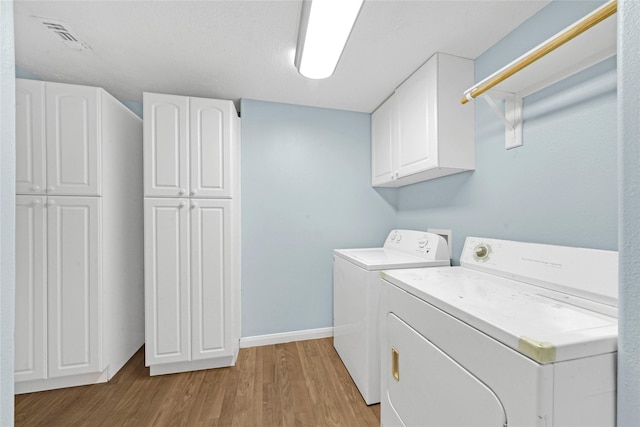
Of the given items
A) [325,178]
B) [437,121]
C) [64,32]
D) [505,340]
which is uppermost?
[64,32]

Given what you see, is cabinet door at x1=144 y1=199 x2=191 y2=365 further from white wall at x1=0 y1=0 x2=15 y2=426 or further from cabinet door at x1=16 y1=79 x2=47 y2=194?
white wall at x1=0 y1=0 x2=15 y2=426

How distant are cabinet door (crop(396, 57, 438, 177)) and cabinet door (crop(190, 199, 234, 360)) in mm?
1438

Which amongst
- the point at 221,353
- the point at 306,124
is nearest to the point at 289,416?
the point at 221,353

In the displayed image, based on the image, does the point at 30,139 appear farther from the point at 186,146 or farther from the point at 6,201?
A: the point at 6,201

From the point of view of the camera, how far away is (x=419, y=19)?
1.26 m

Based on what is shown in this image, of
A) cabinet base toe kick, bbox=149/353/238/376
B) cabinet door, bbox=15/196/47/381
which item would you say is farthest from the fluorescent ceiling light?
cabinet base toe kick, bbox=149/353/238/376

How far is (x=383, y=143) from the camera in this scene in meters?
2.16

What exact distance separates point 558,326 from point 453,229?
1.09m

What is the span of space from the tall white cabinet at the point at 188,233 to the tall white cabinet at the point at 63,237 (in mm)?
256

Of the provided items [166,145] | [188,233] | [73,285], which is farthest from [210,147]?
[73,285]

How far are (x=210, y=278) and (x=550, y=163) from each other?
220cm

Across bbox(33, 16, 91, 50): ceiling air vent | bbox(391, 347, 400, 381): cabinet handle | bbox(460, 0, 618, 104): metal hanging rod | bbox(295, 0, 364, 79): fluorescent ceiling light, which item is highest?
bbox(33, 16, 91, 50): ceiling air vent

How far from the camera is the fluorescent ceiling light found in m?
1.04

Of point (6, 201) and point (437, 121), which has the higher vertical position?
point (437, 121)
